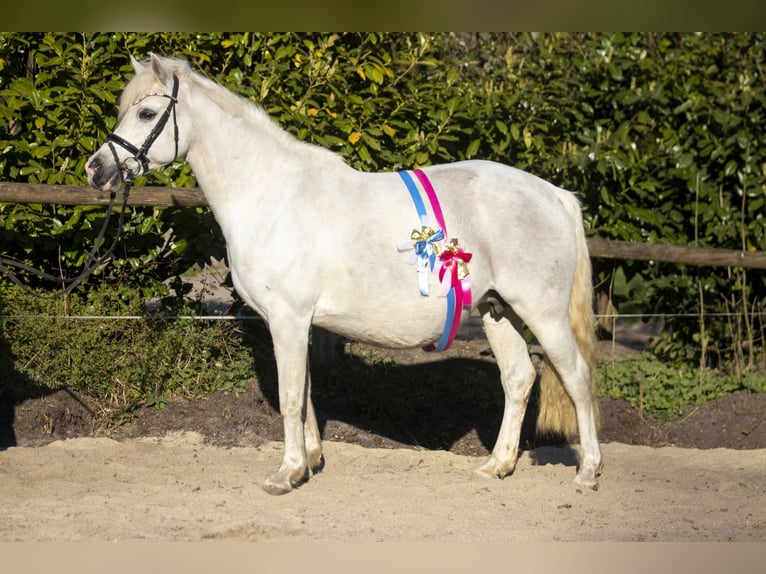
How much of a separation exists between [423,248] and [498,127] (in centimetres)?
222

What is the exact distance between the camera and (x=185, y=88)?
4.96m

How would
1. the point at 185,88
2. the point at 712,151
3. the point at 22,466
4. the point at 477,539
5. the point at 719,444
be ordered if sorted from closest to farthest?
1. the point at 477,539
2. the point at 185,88
3. the point at 22,466
4. the point at 719,444
5. the point at 712,151

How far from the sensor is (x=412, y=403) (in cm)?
670

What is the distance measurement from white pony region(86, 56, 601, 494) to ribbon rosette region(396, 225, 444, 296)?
0.08 ft

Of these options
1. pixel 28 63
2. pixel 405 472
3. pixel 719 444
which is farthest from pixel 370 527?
pixel 28 63

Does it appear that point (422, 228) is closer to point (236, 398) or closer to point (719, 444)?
point (236, 398)

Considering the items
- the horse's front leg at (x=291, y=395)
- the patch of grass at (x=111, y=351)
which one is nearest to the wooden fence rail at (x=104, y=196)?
the patch of grass at (x=111, y=351)

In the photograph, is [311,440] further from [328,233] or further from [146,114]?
[146,114]

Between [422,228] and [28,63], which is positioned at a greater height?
[28,63]

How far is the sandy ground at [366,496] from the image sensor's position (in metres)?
4.41

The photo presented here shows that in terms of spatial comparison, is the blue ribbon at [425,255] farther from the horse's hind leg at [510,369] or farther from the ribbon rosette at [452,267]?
the horse's hind leg at [510,369]

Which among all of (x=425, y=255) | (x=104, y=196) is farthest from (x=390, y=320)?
(x=104, y=196)

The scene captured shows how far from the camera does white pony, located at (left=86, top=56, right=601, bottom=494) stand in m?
4.89

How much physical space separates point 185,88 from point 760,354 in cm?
515
